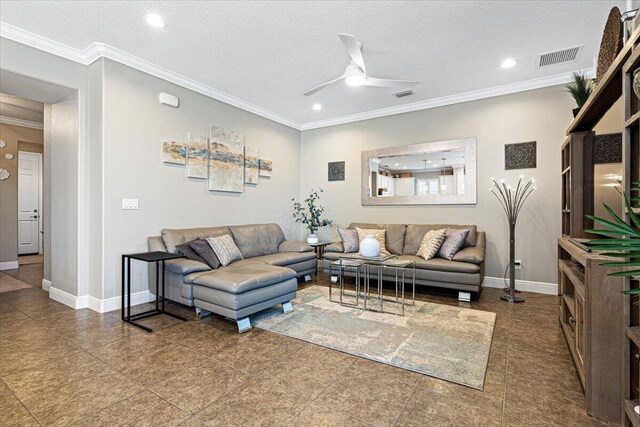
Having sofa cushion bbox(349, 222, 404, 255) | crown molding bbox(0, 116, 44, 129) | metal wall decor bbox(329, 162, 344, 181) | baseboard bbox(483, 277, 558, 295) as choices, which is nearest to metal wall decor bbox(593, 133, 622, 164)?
baseboard bbox(483, 277, 558, 295)

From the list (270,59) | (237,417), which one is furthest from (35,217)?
(237,417)

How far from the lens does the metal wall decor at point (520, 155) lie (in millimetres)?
4363

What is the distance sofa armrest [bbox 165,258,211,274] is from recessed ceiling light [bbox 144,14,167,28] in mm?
2420

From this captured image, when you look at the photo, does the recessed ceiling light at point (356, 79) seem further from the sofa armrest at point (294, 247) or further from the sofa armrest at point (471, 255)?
the sofa armrest at point (294, 247)

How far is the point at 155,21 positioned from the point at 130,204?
2014 mm

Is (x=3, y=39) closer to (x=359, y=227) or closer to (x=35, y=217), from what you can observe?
(x=359, y=227)

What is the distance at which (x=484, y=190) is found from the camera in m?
4.71

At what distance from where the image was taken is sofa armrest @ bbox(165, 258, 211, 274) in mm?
3324

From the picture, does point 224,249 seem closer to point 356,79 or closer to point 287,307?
point 287,307

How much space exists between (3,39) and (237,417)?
4.11 metres

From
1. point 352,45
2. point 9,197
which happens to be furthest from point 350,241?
point 9,197

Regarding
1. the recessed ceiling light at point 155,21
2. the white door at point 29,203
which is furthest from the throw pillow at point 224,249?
the white door at point 29,203

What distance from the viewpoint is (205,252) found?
3.71m

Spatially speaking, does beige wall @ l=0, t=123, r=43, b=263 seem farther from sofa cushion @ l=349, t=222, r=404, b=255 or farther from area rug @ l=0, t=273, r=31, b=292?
sofa cushion @ l=349, t=222, r=404, b=255
